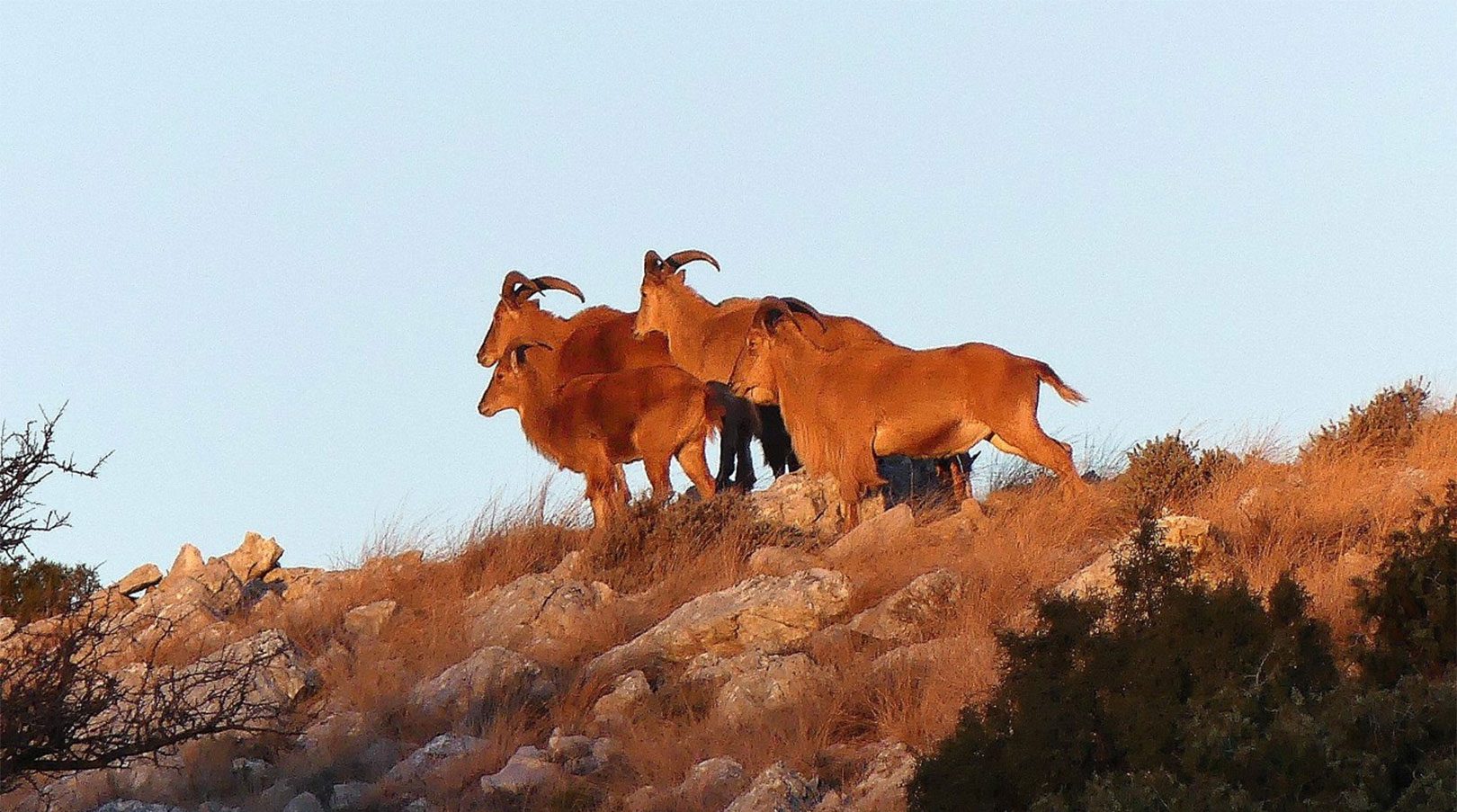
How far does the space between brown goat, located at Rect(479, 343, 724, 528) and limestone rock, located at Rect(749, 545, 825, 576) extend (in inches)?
74.0

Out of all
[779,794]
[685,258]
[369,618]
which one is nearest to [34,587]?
[369,618]

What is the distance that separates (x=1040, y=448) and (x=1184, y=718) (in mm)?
6251

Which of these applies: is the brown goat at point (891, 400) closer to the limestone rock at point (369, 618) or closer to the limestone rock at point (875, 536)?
the limestone rock at point (875, 536)

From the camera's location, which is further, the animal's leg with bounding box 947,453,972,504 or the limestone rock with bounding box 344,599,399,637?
the animal's leg with bounding box 947,453,972,504

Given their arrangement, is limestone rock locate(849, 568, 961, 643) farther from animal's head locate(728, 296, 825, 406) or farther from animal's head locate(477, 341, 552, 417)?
animal's head locate(477, 341, 552, 417)

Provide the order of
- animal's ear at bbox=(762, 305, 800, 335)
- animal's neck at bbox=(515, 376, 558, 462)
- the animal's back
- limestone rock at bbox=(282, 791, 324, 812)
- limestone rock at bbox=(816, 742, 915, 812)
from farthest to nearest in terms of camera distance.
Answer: the animal's back < animal's neck at bbox=(515, 376, 558, 462) < animal's ear at bbox=(762, 305, 800, 335) < limestone rock at bbox=(282, 791, 324, 812) < limestone rock at bbox=(816, 742, 915, 812)

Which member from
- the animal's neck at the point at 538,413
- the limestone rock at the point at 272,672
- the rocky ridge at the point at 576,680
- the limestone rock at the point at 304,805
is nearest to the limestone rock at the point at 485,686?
the rocky ridge at the point at 576,680

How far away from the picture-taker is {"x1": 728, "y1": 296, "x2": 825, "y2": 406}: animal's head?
16.5 m

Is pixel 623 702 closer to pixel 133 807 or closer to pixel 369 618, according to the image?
pixel 133 807

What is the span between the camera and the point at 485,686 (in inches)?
491

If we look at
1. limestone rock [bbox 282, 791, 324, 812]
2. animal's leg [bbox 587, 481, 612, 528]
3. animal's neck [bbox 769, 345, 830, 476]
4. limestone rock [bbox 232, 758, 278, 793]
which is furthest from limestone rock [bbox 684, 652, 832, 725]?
animal's leg [bbox 587, 481, 612, 528]

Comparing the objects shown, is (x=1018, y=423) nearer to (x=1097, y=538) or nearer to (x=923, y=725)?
(x=1097, y=538)

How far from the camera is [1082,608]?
9.70m

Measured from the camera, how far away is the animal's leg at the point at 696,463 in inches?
650
